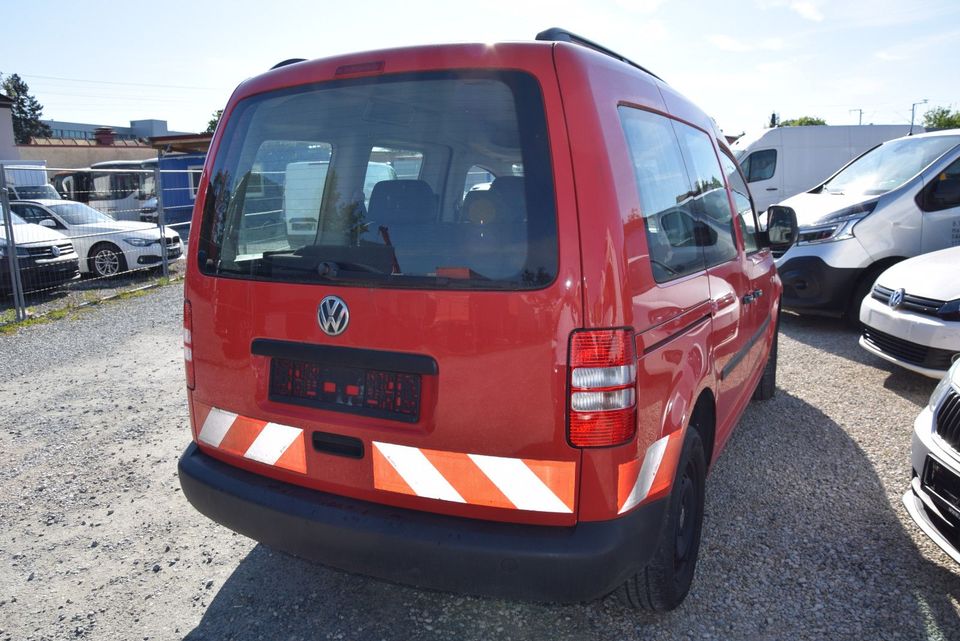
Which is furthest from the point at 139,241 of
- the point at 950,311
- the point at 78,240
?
the point at 950,311

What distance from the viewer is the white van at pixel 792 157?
1391cm

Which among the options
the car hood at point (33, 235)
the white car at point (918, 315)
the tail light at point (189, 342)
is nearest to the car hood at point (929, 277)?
the white car at point (918, 315)

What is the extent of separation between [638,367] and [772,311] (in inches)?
113

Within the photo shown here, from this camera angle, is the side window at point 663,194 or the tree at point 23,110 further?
the tree at point 23,110

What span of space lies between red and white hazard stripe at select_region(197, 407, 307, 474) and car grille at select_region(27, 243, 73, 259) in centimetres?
807

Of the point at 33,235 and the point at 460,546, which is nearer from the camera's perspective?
the point at 460,546

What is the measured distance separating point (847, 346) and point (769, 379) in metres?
2.21

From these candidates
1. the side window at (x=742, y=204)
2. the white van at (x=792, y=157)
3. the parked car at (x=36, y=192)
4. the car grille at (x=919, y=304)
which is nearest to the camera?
the side window at (x=742, y=204)

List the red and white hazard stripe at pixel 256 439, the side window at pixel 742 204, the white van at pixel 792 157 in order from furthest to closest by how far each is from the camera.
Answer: the white van at pixel 792 157
the side window at pixel 742 204
the red and white hazard stripe at pixel 256 439

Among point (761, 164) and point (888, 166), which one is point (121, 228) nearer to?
point (888, 166)

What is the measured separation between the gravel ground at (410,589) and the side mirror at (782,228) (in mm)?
1242

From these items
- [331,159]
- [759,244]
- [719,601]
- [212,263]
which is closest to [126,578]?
[212,263]

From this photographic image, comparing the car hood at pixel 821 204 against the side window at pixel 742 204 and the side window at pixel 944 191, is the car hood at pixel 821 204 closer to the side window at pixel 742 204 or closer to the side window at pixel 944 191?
the side window at pixel 944 191

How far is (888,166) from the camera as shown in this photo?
7375mm
